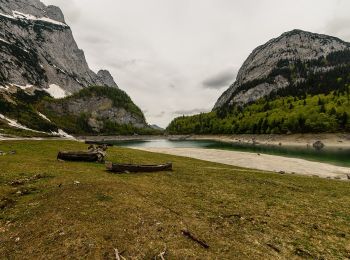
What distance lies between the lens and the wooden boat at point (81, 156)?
3534cm

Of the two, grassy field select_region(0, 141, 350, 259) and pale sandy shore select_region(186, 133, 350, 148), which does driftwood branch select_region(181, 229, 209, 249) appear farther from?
pale sandy shore select_region(186, 133, 350, 148)

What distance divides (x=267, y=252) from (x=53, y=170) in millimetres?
21980

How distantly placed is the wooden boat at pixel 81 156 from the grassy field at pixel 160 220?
9.91 m

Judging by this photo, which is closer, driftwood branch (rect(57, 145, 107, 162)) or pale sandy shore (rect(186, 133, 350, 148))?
driftwood branch (rect(57, 145, 107, 162))

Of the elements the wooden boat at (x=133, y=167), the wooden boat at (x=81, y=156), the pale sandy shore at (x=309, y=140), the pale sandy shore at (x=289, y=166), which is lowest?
the pale sandy shore at (x=289, y=166)

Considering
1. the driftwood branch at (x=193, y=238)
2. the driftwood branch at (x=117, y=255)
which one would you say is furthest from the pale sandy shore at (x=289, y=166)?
the driftwood branch at (x=117, y=255)

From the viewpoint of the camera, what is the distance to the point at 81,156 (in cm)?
3588

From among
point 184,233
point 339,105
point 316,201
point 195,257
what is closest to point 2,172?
point 184,233

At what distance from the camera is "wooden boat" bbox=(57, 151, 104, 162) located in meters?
Answer: 35.3

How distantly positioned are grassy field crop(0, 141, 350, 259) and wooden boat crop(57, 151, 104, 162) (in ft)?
32.5

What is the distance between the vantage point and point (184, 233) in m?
13.7

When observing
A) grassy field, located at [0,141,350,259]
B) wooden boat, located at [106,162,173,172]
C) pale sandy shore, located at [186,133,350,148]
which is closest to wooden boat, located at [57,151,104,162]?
wooden boat, located at [106,162,173,172]

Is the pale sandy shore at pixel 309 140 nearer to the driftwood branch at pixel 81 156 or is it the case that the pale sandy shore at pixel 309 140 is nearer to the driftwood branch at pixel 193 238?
the driftwood branch at pixel 81 156

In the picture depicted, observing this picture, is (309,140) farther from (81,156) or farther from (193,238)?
(193,238)
